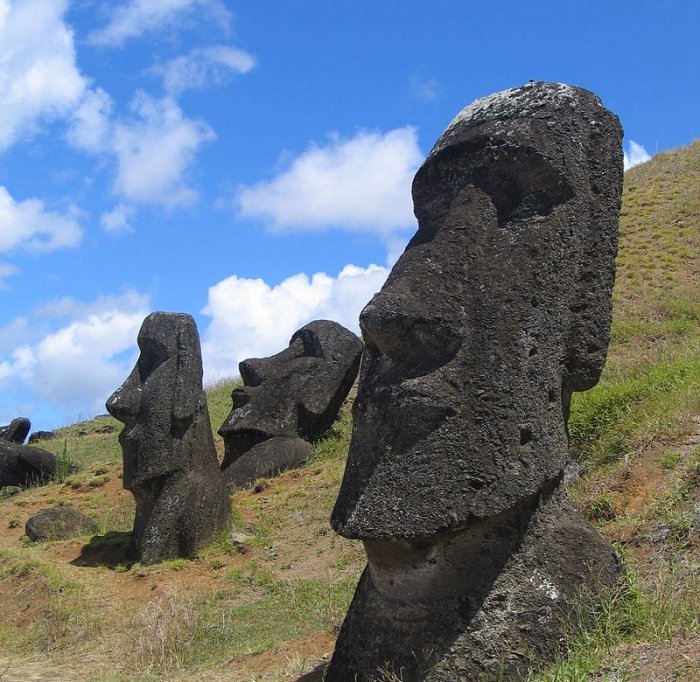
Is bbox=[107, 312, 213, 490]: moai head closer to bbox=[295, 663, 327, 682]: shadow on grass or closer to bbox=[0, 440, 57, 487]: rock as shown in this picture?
bbox=[295, 663, 327, 682]: shadow on grass

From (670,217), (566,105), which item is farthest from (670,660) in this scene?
(670,217)

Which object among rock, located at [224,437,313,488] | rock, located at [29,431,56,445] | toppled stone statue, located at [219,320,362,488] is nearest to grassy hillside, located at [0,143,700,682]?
rock, located at [224,437,313,488]

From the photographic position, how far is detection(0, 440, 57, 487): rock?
16.9 meters

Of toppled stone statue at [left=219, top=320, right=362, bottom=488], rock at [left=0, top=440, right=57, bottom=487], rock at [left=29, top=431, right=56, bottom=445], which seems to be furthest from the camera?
rock at [left=29, top=431, right=56, bottom=445]

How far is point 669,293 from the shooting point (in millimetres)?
19531

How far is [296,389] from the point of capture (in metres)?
15.2

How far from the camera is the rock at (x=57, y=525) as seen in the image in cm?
1190

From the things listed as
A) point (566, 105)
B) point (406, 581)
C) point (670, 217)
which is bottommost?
point (406, 581)

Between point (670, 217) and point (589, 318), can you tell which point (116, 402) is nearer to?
point (589, 318)

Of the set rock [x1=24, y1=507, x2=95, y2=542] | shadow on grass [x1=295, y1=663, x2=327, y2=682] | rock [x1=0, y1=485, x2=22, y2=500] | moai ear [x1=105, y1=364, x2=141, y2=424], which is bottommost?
shadow on grass [x1=295, y1=663, x2=327, y2=682]

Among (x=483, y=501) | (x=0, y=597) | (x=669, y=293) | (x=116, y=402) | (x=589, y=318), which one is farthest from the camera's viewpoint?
(x=669, y=293)

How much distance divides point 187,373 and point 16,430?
9575 mm

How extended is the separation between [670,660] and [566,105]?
281cm

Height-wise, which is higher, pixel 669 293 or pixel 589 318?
pixel 669 293
